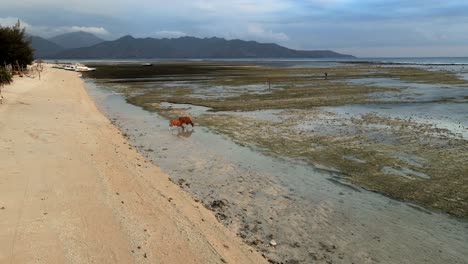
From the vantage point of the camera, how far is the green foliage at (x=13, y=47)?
138 feet

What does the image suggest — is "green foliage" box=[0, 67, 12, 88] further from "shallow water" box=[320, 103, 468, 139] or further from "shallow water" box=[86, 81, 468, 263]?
"shallow water" box=[320, 103, 468, 139]

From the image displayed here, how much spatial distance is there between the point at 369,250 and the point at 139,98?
82.1 feet

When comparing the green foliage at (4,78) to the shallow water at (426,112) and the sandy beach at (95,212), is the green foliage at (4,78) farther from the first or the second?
the shallow water at (426,112)

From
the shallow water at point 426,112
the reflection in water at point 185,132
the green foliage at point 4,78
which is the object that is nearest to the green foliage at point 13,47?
the green foliage at point 4,78

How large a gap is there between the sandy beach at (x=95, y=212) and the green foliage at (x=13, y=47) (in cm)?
3570

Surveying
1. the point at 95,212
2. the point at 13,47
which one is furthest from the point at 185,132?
the point at 13,47

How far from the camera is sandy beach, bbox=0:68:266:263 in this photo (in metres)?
5.54

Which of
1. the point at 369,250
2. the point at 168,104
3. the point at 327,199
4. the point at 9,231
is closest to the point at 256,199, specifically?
the point at 327,199

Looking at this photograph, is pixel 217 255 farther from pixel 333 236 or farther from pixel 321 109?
pixel 321 109

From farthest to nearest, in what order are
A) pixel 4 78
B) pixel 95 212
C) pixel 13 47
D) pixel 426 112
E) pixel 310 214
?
1. pixel 13 47
2. pixel 4 78
3. pixel 426 112
4. pixel 310 214
5. pixel 95 212

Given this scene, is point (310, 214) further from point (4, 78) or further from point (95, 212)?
point (4, 78)

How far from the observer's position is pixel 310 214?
7953mm

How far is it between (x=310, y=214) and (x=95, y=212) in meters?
4.20

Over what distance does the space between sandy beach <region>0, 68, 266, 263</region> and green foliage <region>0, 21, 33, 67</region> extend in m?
35.7
